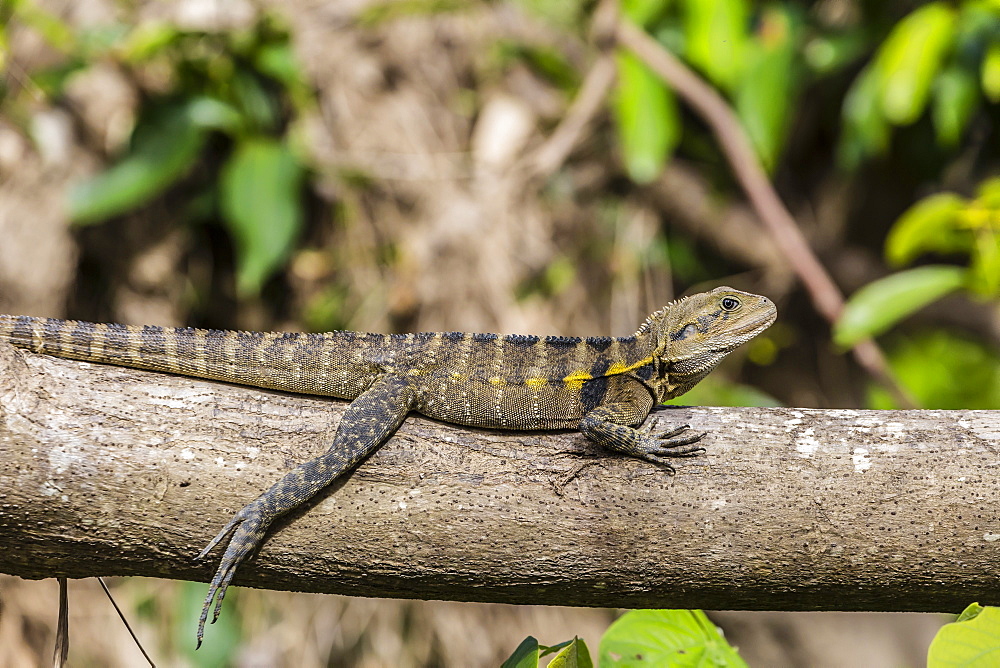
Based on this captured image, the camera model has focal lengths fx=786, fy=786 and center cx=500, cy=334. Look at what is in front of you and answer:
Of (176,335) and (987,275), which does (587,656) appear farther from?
(987,275)

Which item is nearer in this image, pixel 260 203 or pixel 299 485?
pixel 299 485

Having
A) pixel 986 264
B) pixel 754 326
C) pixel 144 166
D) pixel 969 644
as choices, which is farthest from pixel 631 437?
pixel 144 166

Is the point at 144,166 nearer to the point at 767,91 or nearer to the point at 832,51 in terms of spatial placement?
the point at 767,91

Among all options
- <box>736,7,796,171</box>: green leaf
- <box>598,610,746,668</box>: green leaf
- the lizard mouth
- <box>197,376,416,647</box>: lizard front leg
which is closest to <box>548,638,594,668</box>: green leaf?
<box>598,610,746,668</box>: green leaf

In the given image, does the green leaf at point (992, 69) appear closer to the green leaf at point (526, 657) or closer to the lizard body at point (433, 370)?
the lizard body at point (433, 370)

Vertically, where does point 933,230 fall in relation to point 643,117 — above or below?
below

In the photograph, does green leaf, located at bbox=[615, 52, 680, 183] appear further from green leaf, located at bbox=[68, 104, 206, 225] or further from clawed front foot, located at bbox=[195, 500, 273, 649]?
clawed front foot, located at bbox=[195, 500, 273, 649]
